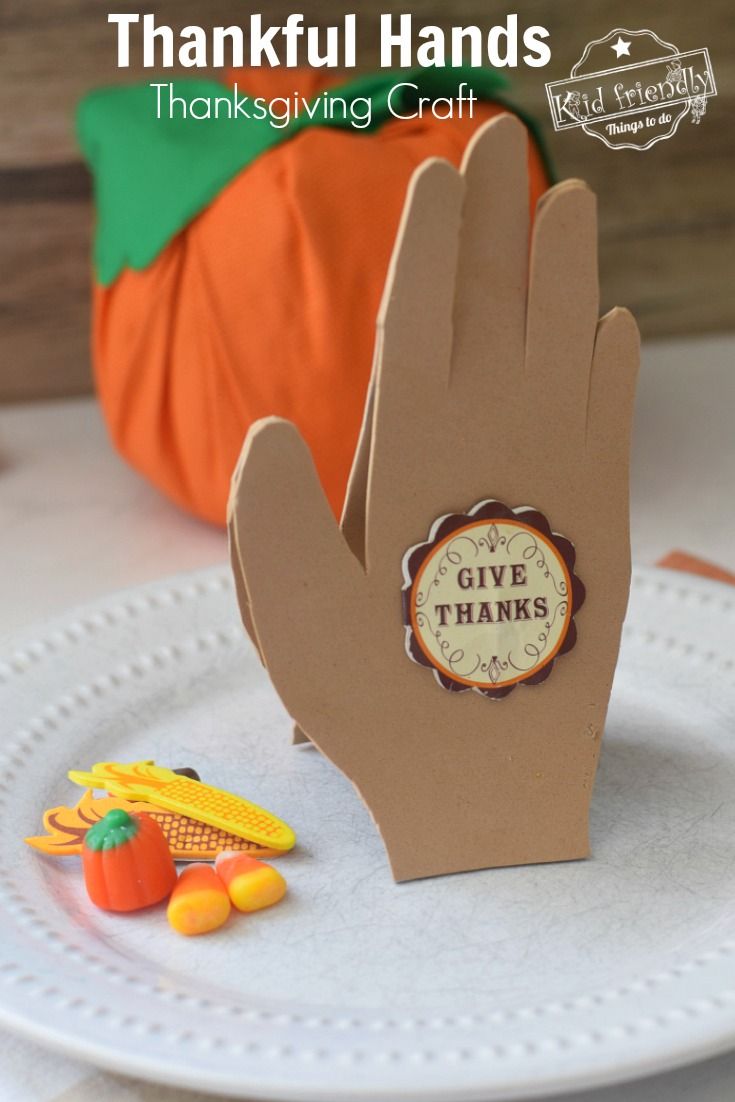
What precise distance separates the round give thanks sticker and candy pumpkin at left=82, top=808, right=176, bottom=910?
0.14m

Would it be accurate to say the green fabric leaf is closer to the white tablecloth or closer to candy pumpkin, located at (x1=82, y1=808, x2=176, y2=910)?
the white tablecloth

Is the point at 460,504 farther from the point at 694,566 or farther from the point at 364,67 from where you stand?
the point at 364,67

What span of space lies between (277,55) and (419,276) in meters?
0.79

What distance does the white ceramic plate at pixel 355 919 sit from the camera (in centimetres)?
49

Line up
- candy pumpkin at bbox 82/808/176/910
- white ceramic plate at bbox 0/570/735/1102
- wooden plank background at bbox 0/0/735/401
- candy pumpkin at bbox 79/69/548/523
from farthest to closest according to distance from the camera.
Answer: wooden plank background at bbox 0/0/735/401 < candy pumpkin at bbox 79/69/548/523 < candy pumpkin at bbox 82/808/176/910 < white ceramic plate at bbox 0/570/735/1102

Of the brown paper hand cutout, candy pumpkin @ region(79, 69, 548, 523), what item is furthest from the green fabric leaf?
the brown paper hand cutout

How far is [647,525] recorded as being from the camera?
1.07 meters

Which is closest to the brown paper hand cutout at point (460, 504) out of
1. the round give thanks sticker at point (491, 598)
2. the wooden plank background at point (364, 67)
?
the round give thanks sticker at point (491, 598)

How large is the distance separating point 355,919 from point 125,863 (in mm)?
103

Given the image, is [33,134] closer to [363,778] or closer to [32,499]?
[32,499]

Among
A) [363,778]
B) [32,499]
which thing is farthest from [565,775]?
[32,499]

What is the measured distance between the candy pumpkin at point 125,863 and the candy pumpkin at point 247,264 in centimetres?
41

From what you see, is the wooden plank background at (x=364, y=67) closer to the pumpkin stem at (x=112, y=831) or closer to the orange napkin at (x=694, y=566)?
the orange napkin at (x=694, y=566)

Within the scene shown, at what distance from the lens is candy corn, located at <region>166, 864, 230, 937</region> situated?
576 millimetres
